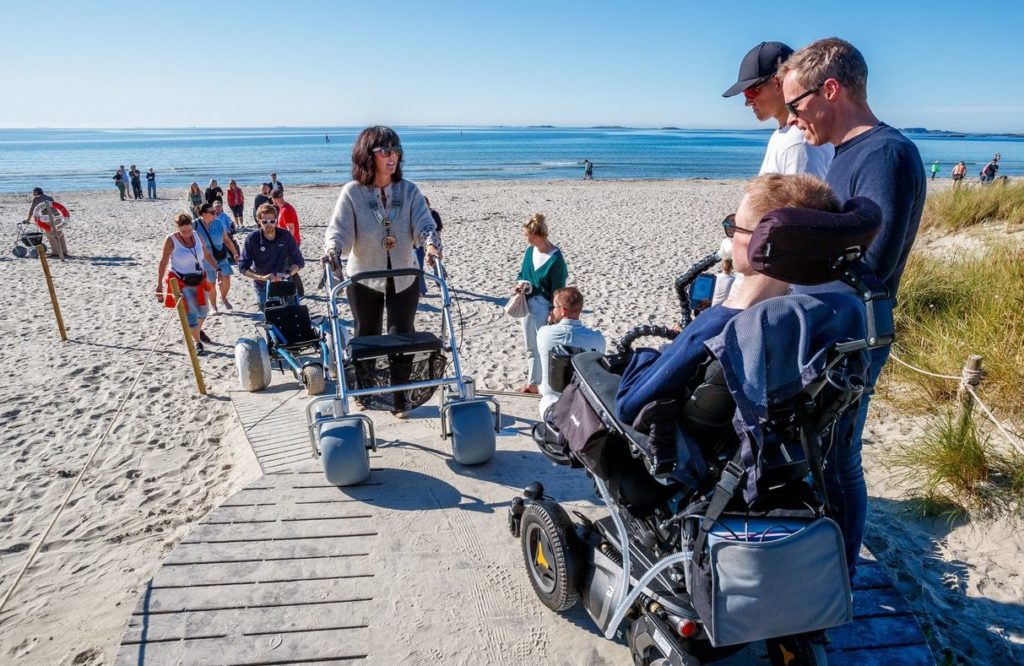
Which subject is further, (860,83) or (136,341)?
(136,341)

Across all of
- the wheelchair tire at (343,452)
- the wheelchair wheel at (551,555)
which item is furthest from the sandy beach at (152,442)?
the wheelchair wheel at (551,555)

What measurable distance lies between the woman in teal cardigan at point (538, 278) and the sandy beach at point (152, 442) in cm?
120

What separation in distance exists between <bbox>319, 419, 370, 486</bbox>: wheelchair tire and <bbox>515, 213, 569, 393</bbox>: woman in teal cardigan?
7.45ft

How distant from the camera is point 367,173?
4.34 meters

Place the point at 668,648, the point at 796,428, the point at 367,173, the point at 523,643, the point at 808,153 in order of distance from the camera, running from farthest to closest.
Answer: the point at 367,173, the point at 808,153, the point at 523,643, the point at 668,648, the point at 796,428

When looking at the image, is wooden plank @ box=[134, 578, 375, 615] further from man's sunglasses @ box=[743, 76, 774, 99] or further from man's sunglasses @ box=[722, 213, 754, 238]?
man's sunglasses @ box=[743, 76, 774, 99]

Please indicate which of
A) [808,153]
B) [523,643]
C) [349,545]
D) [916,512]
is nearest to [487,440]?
[349,545]

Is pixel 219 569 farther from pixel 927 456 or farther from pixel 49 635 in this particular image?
pixel 927 456

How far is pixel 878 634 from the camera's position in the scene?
2.64 m

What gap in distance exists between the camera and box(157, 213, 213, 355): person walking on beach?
7691 mm

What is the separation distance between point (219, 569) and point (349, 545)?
0.62 m

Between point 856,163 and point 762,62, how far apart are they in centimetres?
107

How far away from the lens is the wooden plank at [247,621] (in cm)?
269

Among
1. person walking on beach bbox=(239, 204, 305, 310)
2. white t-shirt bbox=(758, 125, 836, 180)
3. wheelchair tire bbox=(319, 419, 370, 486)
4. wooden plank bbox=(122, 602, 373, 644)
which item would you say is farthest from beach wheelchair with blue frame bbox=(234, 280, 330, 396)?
white t-shirt bbox=(758, 125, 836, 180)
